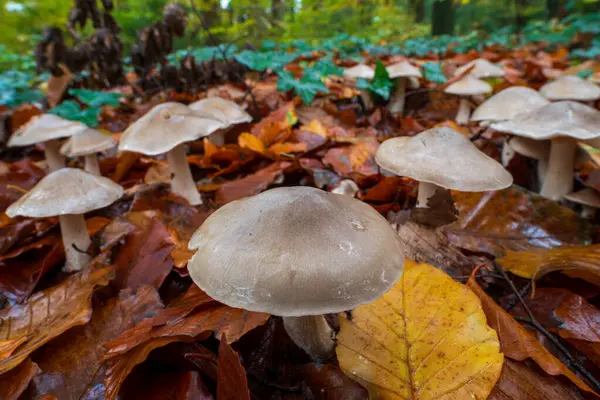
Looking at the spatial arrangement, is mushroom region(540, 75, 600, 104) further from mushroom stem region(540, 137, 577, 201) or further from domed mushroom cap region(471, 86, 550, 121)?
mushroom stem region(540, 137, 577, 201)

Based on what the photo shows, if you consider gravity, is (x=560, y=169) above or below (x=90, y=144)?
below

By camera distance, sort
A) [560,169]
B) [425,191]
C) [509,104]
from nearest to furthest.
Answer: [425,191] → [560,169] → [509,104]

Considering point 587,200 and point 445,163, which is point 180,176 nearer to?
point 445,163

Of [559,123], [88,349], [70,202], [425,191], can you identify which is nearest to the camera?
[88,349]

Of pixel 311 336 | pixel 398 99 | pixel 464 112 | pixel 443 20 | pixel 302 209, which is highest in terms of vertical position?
pixel 443 20

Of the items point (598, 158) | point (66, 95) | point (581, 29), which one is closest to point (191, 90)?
point (66, 95)

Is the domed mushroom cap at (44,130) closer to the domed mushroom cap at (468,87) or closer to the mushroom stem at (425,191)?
the mushroom stem at (425,191)

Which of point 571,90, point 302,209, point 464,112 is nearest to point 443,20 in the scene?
point 464,112
